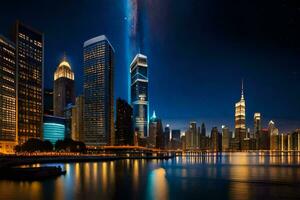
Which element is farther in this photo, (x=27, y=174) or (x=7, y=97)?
(x=7, y=97)

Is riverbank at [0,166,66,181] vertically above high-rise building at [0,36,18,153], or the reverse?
high-rise building at [0,36,18,153]

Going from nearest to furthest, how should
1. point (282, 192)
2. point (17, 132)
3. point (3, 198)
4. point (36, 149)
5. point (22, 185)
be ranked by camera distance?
point (3, 198) → point (282, 192) → point (22, 185) → point (36, 149) → point (17, 132)

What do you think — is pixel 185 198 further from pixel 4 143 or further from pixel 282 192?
pixel 4 143

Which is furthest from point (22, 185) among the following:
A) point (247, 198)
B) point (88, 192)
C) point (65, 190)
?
point (247, 198)

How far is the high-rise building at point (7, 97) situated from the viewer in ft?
585

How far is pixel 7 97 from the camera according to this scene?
184375mm

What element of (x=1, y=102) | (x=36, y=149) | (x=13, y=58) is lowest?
(x=36, y=149)

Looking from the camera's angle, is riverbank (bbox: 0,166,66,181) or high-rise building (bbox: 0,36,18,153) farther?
high-rise building (bbox: 0,36,18,153)

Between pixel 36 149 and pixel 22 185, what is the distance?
120 metres

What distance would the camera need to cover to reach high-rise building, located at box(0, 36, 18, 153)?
585 feet

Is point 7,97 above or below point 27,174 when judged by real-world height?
above

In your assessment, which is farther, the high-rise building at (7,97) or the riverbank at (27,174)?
the high-rise building at (7,97)

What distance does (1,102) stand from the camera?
178 metres

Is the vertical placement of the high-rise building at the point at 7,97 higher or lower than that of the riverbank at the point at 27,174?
higher
